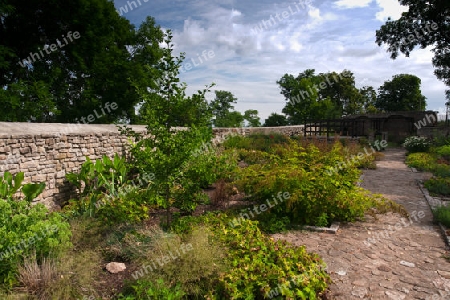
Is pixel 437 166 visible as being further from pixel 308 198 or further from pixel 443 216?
pixel 308 198

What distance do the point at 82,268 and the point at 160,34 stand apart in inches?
620

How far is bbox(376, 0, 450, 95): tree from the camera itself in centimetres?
1598

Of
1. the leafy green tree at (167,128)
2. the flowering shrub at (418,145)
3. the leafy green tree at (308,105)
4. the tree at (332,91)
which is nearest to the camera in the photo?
the leafy green tree at (167,128)

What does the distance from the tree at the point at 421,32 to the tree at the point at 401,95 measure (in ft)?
73.0

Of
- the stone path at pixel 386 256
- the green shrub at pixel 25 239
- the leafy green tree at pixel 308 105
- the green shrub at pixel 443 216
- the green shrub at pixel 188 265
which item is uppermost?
the leafy green tree at pixel 308 105

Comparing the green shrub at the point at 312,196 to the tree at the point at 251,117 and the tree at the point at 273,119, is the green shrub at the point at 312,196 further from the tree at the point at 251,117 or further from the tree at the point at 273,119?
the tree at the point at 273,119

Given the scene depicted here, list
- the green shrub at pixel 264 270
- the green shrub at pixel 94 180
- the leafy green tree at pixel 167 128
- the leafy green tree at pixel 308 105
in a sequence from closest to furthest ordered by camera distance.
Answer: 1. the green shrub at pixel 264 270
2. the leafy green tree at pixel 167 128
3. the green shrub at pixel 94 180
4. the leafy green tree at pixel 308 105

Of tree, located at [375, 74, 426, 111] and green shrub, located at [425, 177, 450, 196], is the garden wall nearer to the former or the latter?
green shrub, located at [425, 177, 450, 196]

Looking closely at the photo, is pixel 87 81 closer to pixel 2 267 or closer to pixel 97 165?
pixel 97 165

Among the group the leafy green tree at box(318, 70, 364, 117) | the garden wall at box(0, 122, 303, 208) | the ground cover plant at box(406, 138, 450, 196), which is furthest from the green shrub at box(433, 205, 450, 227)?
the leafy green tree at box(318, 70, 364, 117)

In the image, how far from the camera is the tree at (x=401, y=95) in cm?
3838

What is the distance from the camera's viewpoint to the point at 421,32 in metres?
17.1

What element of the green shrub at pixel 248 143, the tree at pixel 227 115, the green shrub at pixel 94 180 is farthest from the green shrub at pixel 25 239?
the tree at pixel 227 115

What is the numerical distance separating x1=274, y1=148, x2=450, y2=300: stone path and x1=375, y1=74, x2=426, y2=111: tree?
38.5 m
